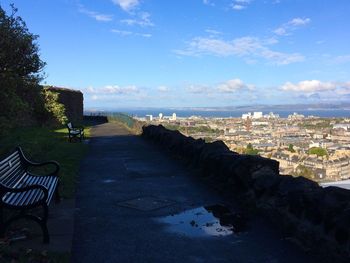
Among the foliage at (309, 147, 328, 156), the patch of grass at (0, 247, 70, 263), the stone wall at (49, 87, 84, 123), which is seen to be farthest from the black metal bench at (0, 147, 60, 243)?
the stone wall at (49, 87, 84, 123)

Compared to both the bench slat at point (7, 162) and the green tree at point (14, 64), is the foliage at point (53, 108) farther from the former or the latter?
the bench slat at point (7, 162)

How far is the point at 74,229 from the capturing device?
5988 mm

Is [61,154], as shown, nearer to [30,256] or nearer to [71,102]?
[30,256]

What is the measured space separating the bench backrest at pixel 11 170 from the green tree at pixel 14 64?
7.13ft

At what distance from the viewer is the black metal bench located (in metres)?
5.22

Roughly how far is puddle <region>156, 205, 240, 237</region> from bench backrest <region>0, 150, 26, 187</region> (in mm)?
2242

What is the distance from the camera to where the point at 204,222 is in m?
6.43

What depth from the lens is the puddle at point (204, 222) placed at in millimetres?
5959

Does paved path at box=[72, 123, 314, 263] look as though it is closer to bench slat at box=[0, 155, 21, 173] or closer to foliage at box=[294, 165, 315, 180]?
bench slat at box=[0, 155, 21, 173]

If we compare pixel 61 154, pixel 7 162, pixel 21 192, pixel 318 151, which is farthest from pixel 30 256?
pixel 61 154

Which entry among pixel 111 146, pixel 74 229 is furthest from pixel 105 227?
pixel 111 146

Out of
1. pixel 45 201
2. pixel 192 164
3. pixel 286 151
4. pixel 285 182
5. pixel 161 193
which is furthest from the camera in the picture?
pixel 286 151

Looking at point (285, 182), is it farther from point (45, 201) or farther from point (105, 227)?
point (45, 201)

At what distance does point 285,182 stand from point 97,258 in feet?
9.70
